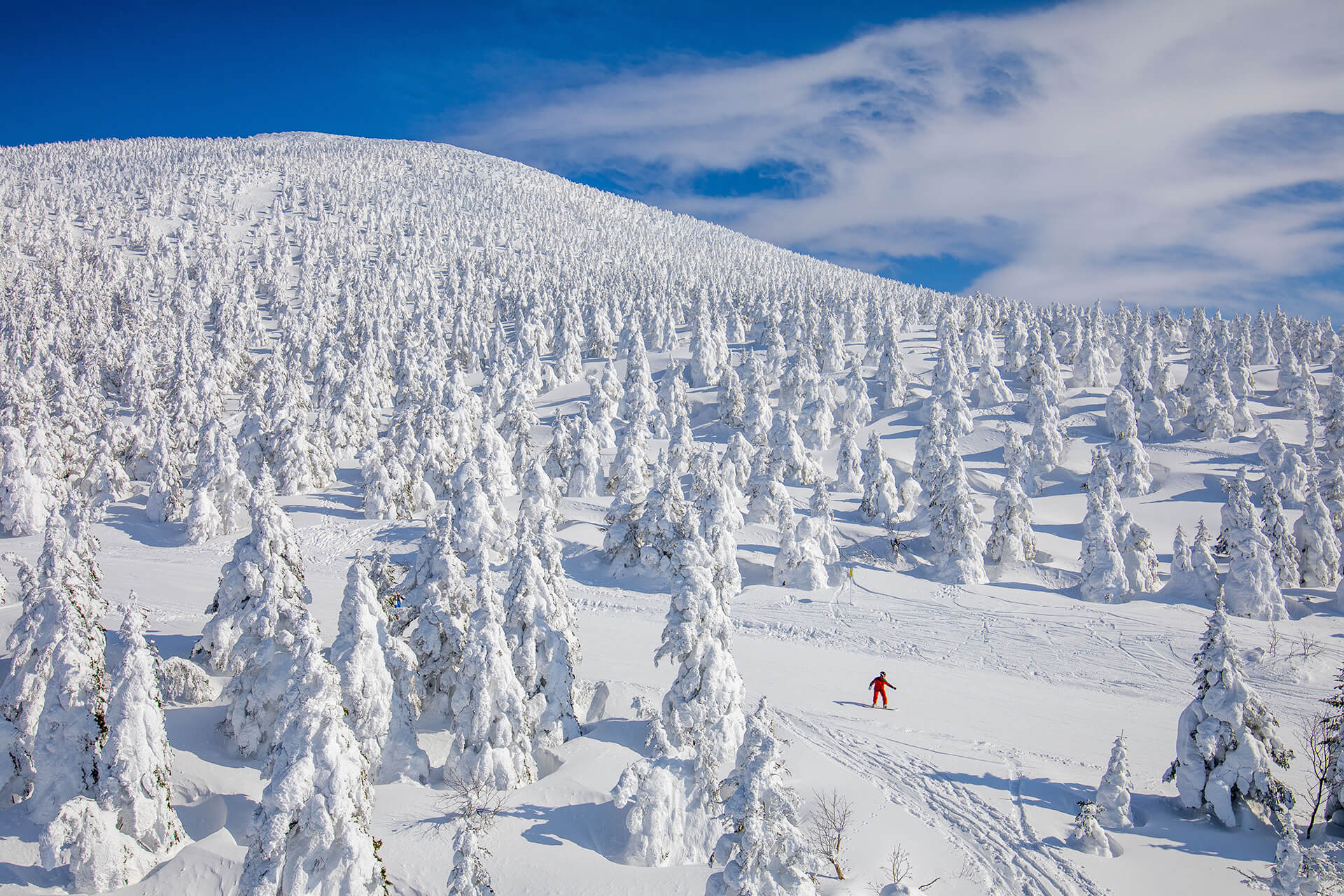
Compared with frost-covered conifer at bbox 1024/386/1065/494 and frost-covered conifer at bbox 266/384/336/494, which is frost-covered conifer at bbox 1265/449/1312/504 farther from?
frost-covered conifer at bbox 266/384/336/494

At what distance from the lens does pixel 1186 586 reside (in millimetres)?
40750

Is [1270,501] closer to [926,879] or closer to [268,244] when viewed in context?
[926,879]

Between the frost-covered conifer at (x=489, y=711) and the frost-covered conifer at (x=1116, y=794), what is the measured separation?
15.9m

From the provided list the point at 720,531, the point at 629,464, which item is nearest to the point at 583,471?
the point at 629,464

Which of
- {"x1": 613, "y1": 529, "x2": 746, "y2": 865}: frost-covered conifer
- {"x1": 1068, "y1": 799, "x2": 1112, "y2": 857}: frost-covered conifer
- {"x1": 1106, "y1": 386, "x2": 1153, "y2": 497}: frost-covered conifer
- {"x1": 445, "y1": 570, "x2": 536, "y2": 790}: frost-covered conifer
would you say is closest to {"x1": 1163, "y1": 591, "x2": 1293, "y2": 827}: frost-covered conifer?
{"x1": 1068, "y1": 799, "x2": 1112, "y2": 857}: frost-covered conifer

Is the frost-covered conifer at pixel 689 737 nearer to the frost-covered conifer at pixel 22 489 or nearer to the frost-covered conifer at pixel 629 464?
the frost-covered conifer at pixel 629 464

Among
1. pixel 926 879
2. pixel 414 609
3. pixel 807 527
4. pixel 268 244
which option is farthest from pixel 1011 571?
pixel 268 244

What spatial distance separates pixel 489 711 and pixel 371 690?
328cm

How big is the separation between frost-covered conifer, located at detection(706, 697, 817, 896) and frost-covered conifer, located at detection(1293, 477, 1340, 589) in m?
47.3

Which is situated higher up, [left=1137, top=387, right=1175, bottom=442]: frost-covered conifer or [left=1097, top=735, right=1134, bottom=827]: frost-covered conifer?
[left=1137, top=387, right=1175, bottom=442]: frost-covered conifer

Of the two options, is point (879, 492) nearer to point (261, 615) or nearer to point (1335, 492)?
point (1335, 492)

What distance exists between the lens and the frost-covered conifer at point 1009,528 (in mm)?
44750

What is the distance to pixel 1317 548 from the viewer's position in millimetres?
41844

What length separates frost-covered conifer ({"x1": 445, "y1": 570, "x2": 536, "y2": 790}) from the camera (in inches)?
782
